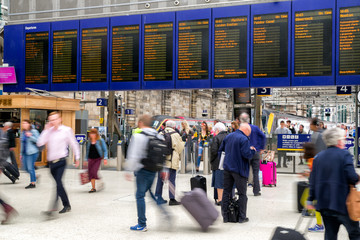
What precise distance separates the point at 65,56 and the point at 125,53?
205 cm

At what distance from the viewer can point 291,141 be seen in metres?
12.0

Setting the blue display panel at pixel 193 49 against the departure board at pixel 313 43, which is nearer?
the departure board at pixel 313 43

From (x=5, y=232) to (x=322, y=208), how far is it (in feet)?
13.4

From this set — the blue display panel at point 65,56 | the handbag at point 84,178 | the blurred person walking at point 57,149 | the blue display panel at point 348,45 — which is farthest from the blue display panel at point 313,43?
the blue display panel at point 65,56

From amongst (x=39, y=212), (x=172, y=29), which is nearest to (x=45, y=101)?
(x=172, y=29)

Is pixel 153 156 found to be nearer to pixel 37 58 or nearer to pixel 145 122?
pixel 145 122

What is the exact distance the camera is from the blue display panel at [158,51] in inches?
450

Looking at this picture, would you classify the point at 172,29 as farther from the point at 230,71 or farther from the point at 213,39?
the point at 230,71

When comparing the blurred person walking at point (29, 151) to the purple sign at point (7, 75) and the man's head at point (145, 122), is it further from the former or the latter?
the man's head at point (145, 122)

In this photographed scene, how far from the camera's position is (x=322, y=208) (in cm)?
384

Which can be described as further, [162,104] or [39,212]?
[162,104]

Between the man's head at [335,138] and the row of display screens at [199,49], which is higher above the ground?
the row of display screens at [199,49]

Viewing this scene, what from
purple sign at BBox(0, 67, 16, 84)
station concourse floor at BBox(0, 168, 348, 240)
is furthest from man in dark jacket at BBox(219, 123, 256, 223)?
purple sign at BBox(0, 67, 16, 84)

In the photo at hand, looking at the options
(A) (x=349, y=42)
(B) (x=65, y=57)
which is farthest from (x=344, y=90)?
(B) (x=65, y=57)
